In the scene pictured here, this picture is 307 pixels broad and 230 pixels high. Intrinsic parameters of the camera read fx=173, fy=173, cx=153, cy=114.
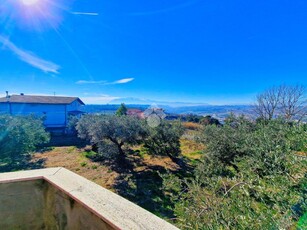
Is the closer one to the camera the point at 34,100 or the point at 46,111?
the point at 34,100

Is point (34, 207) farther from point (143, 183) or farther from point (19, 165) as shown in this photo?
point (19, 165)

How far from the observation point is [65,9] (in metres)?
5.54

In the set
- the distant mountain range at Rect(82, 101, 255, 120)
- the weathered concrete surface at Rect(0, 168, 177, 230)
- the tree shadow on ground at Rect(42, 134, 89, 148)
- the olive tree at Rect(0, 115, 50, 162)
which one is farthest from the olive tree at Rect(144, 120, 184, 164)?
the weathered concrete surface at Rect(0, 168, 177, 230)

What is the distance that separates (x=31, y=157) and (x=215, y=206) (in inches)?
454

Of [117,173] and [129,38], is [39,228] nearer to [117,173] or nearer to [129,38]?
[117,173]

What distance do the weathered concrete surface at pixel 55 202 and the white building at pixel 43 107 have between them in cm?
2061

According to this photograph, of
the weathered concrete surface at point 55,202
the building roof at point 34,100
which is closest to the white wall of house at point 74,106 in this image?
the building roof at point 34,100

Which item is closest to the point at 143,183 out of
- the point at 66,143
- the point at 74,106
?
the point at 66,143

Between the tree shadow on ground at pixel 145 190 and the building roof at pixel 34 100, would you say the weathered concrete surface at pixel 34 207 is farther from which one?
the building roof at pixel 34 100

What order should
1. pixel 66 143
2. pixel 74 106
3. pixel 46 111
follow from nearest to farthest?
pixel 66 143
pixel 46 111
pixel 74 106

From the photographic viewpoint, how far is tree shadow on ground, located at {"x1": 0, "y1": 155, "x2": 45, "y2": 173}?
7.96 meters

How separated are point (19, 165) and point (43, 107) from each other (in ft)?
43.3

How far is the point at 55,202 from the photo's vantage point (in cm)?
123

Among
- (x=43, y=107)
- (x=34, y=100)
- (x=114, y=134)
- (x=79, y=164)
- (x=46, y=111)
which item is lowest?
(x=79, y=164)
